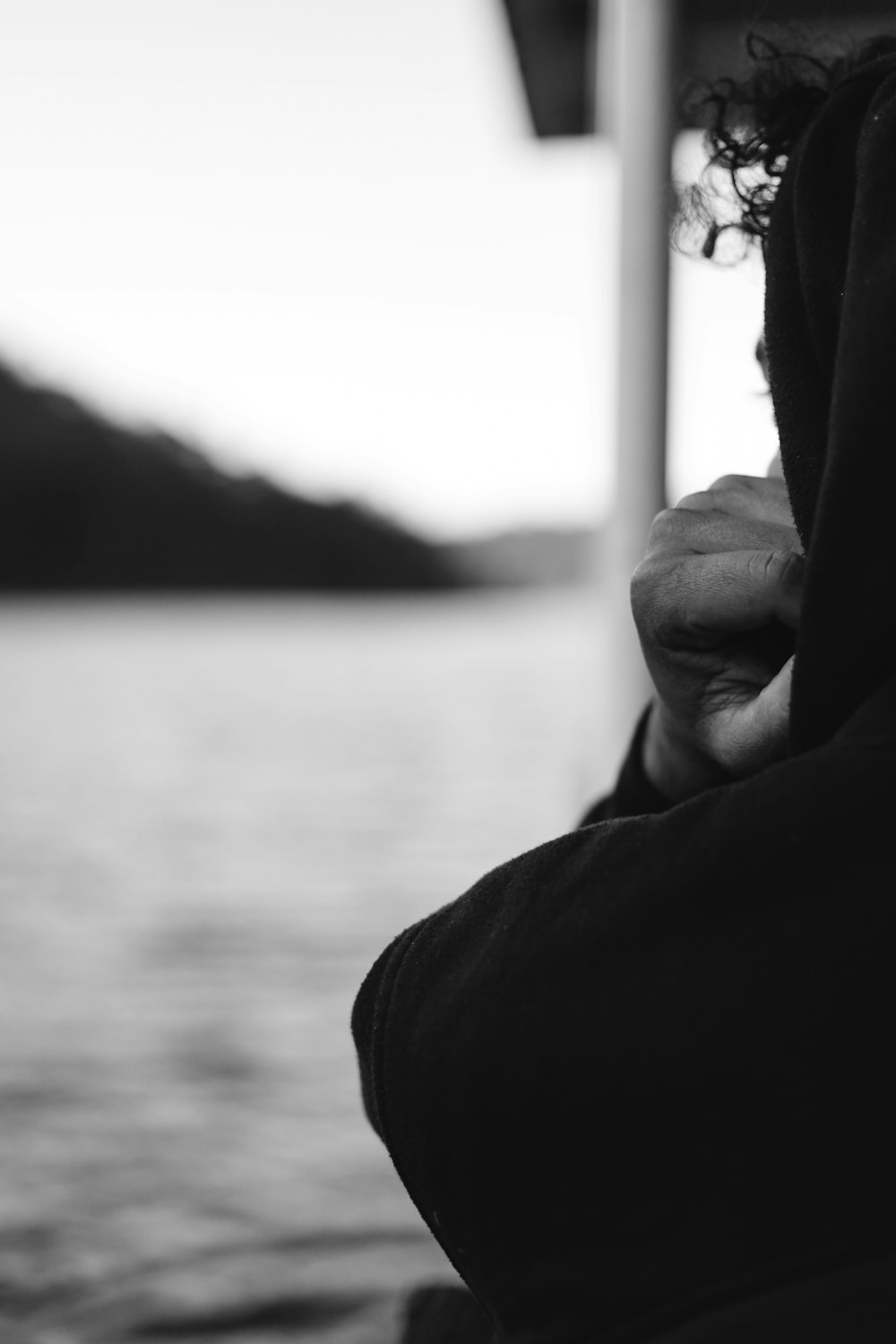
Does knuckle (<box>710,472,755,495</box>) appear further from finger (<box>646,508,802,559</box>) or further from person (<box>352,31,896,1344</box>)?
person (<box>352,31,896,1344</box>)

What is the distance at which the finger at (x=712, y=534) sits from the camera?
89 centimetres

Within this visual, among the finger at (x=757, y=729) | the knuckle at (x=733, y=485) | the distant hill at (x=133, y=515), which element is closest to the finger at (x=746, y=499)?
the knuckle at (x=733, y=485)

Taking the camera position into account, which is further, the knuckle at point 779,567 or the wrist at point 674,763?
the wrist at point 674,763

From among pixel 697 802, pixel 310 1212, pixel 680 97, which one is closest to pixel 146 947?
pixel 310 1212

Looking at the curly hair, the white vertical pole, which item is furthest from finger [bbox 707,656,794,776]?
the white vertical pole

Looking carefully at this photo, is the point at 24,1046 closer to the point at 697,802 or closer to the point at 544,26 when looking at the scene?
the point at 544,26

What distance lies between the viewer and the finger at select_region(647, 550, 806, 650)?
83 centimetres

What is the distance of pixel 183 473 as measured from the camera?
83562mm

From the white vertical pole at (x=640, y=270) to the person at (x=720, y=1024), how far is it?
8.17 feet

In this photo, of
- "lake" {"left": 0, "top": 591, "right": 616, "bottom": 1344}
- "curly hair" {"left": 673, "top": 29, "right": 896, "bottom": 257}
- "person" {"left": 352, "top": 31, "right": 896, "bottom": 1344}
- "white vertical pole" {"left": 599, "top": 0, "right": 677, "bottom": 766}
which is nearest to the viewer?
"person" {"left": 352, "top": 31, "right": 896, "bottom": 1344}

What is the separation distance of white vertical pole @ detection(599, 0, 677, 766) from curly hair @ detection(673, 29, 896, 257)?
6.56 ft

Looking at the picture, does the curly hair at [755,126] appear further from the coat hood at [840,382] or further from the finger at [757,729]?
the finger at [757,729]

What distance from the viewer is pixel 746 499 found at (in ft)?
3.09

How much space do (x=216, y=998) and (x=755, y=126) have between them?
4975 millimetres
